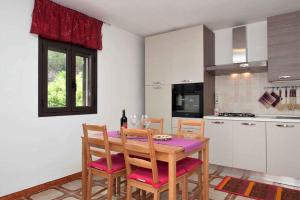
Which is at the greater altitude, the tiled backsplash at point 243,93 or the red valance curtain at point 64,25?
the red valance curtain at point 64,25

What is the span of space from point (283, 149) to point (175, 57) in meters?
2.18

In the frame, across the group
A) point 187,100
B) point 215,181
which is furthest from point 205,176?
point 187,100

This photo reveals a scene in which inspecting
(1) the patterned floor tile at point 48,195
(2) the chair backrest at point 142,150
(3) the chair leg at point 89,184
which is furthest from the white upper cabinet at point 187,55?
(1) the patterned floor tile at point 48,195

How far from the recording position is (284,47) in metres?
3.07

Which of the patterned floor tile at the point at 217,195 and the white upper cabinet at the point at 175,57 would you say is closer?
the patterned floor tile at the point at 217,195

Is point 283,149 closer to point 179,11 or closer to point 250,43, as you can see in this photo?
point 250,43

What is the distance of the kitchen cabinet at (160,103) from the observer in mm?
3856

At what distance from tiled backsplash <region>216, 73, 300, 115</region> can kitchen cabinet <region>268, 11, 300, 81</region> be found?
336mm

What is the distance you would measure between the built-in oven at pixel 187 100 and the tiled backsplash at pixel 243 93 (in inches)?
23.5

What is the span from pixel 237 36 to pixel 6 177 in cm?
393

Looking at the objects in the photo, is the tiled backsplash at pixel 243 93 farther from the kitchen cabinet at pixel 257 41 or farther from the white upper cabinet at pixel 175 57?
the white upper cabinet at pixel 175 57

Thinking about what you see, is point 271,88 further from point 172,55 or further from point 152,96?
point 152,96

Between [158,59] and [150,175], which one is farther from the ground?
[158,59]

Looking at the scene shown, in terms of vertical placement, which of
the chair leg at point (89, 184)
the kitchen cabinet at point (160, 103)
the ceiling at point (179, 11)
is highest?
the ceiling at point (179, 11)
